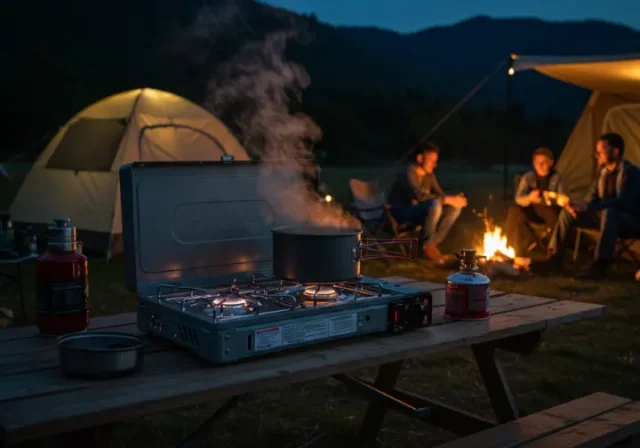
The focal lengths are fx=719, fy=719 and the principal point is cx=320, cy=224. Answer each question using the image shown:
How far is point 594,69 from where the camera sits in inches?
265

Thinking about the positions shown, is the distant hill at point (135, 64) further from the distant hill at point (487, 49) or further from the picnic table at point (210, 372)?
the picnic table at point (210, 372)

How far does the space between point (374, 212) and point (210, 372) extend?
5.57 m

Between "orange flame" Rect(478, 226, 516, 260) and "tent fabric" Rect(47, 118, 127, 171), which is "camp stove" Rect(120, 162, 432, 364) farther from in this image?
"tent fabric" Rect(47, 118, 127, 171)

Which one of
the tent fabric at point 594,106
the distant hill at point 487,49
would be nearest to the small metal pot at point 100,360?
the tent fabric at point 594,106

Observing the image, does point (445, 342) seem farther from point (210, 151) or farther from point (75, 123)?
point (75, 123)

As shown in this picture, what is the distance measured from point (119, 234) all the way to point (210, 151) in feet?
4.63

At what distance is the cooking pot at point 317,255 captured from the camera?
173 centimetres

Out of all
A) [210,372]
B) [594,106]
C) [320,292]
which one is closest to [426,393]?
[320,292]

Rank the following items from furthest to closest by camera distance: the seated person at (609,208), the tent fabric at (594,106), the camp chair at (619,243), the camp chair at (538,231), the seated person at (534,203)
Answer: the camp chair at (538,231)
the tent fabric at (594,106)
the seated person at (534,203)
the camp chair at (619,243)
the seated person at (609,208)

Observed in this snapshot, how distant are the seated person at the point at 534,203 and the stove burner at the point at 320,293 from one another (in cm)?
518

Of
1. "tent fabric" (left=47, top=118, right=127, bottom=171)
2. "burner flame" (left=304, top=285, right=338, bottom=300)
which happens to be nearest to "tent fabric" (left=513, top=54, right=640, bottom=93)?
"tent fabric" (left=47, top=118, right=127, bottom=171)

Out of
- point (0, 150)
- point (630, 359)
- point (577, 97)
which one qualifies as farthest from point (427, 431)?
point (577, 97)

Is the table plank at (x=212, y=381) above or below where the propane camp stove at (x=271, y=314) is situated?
below

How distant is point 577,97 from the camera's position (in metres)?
80.0
